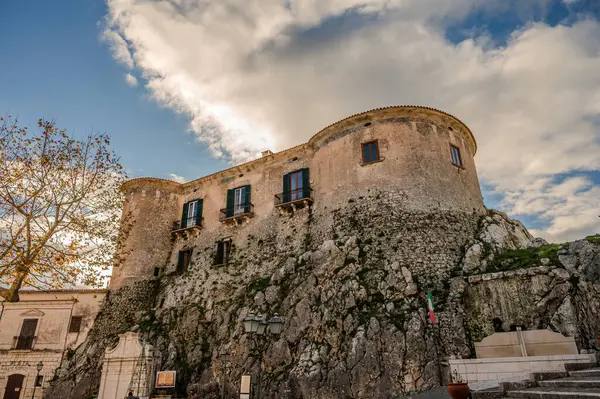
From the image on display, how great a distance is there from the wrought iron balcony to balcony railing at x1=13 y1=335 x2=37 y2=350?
1275 cm

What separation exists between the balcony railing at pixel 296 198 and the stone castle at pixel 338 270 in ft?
0.41

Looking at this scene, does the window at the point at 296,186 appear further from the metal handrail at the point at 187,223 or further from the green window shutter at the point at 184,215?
the green window shutter at the point at 184,215

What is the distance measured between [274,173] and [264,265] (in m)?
6.40

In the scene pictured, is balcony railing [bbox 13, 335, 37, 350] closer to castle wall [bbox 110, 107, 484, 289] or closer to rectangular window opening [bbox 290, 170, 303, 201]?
castle wall [bbox 110, 107, 484, 289]

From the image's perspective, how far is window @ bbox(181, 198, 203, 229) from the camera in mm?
29172

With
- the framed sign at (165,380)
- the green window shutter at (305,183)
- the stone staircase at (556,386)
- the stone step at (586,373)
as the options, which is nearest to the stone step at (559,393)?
the stone staircase at (556,386)

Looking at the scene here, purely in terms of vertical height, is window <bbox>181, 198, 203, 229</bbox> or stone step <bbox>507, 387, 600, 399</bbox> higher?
window <bbox>181, 198, 203, 229</bbox>

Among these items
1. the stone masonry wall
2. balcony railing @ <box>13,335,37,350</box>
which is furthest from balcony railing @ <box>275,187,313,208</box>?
balcony railing @ <box>13,335,37,350</box>

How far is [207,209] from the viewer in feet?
96.5

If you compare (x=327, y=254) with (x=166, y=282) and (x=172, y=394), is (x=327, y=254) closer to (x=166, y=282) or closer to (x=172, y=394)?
(x=172, y=394)

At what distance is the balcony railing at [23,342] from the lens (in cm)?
2905

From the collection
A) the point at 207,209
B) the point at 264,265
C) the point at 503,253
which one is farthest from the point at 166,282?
the point at 503,253

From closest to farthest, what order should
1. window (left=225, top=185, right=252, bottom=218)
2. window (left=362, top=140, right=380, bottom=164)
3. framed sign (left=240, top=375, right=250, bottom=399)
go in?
1. framed sign (left=240, top=375, right=250, bottom=399)
2. window (left=362, top=140, right=380, bottom=164)
3. window (left=225, top=185, right=252, bottom=218)

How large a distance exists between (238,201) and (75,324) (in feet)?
49.5
